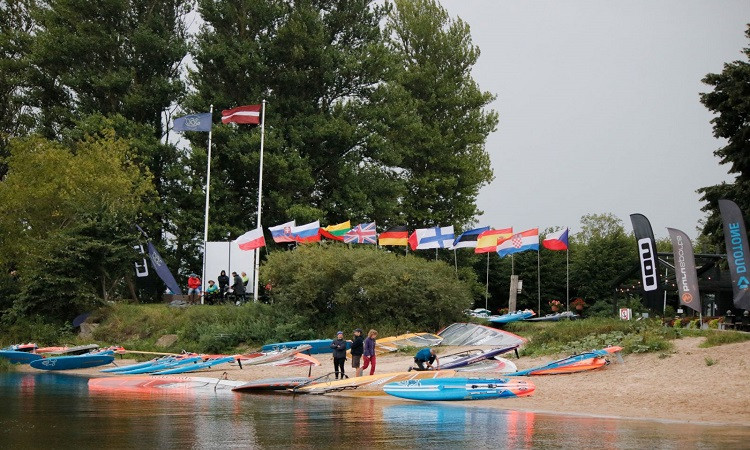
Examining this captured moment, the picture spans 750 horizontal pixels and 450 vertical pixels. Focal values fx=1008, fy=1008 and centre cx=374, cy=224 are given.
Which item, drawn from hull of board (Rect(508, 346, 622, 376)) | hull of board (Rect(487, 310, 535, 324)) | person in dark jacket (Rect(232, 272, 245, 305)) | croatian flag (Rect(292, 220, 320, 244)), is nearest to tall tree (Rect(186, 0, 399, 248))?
croatian flag (Rect(292, 220, 320, 244))

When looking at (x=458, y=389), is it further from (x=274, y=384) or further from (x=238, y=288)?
(x=238, y=288)

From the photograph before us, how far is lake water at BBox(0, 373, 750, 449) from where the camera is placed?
62.2 feet

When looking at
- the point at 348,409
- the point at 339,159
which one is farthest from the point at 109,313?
the point at 348,409

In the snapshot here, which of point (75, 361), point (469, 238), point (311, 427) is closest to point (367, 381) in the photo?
point (311, 427)

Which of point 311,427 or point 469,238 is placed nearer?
point 311,427

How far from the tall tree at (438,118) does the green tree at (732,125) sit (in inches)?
1051

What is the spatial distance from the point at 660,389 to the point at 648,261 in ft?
23.9

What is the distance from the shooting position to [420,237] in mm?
52062

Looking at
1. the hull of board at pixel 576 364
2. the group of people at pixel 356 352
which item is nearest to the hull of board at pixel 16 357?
the group of people at pixel 356 352

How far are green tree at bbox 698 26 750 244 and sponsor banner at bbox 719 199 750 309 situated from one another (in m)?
7.44

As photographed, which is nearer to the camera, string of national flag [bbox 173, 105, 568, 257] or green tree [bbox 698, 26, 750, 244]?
green tree [bbox 698, 26, 750, 244]

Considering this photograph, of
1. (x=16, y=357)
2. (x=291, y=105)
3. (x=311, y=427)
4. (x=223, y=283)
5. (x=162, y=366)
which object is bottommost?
(x=311, y=427)

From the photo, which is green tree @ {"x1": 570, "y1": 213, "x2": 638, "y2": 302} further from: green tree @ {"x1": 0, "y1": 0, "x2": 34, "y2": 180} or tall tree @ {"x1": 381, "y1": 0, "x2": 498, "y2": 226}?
green tree @ {"x1": 0, "y1": 0, "x2": 34, "y2": 180}

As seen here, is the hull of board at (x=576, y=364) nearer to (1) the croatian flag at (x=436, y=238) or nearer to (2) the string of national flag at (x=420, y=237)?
(2) the string of national flag at (x=420, y=237)
